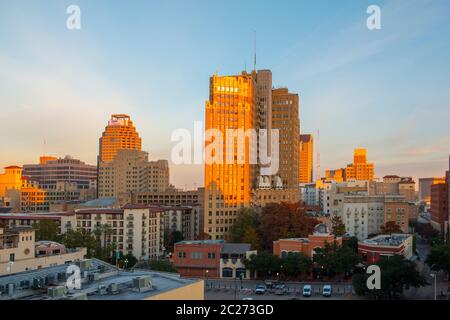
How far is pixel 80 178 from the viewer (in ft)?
205

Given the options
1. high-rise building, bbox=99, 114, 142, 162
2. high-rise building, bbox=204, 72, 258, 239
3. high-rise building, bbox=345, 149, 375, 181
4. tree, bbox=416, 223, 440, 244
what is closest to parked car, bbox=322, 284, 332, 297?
high-rise building, bbox=204, 72, 258, 239

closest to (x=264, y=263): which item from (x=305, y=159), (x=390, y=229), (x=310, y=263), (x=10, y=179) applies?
(x=310, y=263)

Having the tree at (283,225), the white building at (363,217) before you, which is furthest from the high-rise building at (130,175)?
the tree at (283,225)

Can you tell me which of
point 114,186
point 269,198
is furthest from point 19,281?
point 114,186

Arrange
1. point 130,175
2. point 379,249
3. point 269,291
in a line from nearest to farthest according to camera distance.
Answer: point 269,291 → point 379,249 → point 130,175

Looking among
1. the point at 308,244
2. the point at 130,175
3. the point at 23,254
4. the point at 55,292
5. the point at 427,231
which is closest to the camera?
the point at 55,292

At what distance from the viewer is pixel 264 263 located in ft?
64.2

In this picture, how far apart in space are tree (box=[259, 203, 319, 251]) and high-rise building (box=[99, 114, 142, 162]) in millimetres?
41867

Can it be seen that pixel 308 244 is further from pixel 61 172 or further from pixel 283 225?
pixel 61 172

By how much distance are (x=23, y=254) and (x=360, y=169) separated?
1917 inches

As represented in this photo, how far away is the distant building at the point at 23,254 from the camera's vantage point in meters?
15.1

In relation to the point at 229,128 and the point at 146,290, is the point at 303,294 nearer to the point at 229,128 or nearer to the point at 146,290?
the point at 146,290
